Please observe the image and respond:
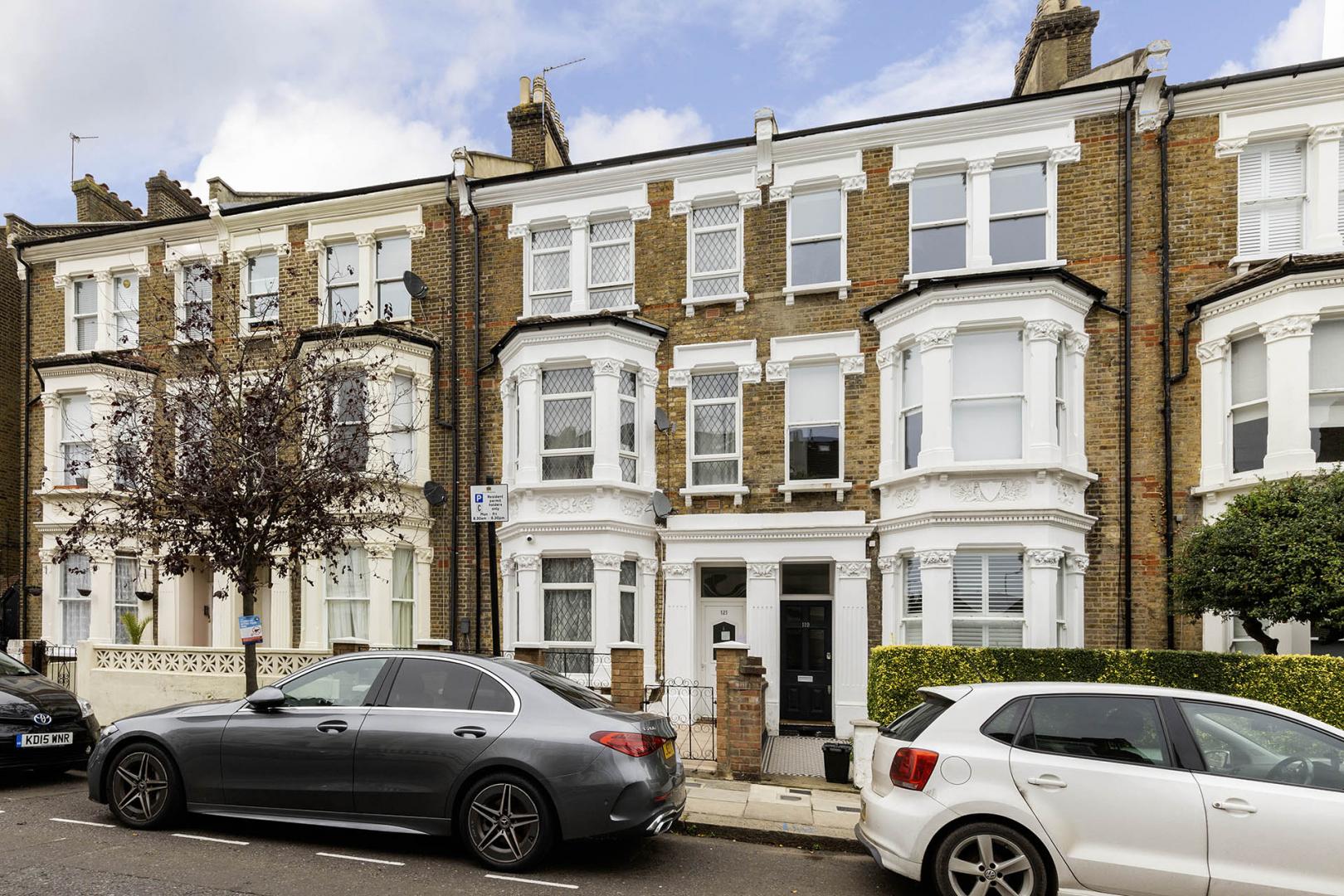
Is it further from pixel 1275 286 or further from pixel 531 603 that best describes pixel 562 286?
pixel 1275 286

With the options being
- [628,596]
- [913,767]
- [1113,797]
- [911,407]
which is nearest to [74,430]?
[628,596]

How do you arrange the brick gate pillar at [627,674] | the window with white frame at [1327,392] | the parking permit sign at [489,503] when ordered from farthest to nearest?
1. the window with white frame at [1327,392]
2. the brick gate pillar at [627,674]
3. the parking permit sign at [489,503]

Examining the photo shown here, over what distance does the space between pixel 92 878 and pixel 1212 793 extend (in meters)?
7.19

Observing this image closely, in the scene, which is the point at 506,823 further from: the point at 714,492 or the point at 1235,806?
the point at 714,492

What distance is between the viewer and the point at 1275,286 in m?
10.9

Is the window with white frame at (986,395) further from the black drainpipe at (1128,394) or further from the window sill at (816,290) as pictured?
the window sill at (816,290)

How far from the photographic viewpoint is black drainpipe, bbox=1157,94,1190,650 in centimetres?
1156

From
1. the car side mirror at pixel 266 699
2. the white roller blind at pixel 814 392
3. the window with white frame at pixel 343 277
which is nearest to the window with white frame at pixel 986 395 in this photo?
the white roller blind at pixel 814 392

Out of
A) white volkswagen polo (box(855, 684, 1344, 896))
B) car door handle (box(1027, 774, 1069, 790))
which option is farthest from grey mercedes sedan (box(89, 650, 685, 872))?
car door handle (box(1027, 774, 1069, 790))

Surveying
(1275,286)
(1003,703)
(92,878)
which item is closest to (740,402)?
(1275,286)

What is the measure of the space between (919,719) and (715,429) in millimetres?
8474

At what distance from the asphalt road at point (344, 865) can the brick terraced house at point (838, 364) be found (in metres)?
3.88

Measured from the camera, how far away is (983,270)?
12.4 metres

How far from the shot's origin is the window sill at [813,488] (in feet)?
42.2
